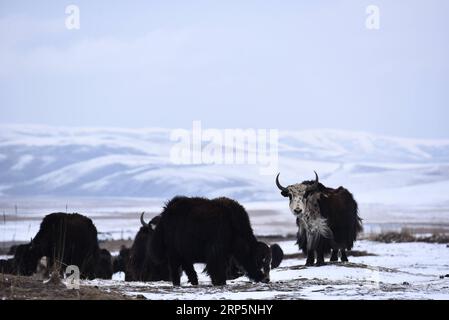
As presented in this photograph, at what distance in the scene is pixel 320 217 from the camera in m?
19.3

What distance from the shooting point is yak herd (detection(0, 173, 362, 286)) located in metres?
14.6

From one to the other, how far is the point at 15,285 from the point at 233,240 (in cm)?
379

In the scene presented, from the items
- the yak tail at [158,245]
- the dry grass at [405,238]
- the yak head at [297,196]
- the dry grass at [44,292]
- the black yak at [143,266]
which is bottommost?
the dry grass at [405,238]

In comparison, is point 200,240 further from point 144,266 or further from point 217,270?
point 144,266

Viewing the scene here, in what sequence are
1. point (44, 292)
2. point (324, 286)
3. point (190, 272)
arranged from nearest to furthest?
1. point (44, 292)
2. point (324, 286)
3. point (190, 272)

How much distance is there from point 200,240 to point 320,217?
5.30 m

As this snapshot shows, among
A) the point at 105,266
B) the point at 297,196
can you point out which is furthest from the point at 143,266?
the point at 105,266

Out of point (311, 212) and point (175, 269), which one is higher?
point (311, 212)

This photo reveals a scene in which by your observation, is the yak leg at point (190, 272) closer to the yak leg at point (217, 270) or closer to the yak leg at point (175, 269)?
the yak leg at point (175, 269)

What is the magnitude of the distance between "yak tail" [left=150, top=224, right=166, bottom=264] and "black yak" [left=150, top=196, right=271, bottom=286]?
130mm

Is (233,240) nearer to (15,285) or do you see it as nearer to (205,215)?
(205,215)

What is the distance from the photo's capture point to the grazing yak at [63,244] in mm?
17625

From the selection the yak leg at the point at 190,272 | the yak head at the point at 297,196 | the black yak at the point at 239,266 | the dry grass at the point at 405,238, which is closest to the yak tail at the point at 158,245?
the yak leg at the point at 190,272

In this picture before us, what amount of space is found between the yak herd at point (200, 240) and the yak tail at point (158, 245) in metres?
0.02
